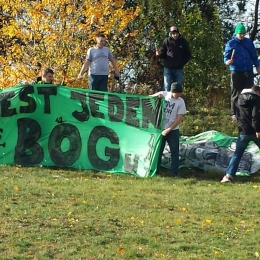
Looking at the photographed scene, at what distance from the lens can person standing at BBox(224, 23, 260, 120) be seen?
42.0 feet

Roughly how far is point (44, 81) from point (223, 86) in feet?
29.9

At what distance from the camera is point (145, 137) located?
11.5m

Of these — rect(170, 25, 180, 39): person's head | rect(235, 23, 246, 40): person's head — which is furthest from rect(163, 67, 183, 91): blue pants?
rect(235, 23, 246, 40): person's head

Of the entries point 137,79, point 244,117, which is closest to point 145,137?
point 244,117

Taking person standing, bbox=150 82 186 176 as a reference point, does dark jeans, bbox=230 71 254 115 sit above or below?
above

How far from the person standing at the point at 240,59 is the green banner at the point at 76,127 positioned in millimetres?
2240

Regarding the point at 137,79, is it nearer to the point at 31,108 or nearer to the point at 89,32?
the point at 89,32

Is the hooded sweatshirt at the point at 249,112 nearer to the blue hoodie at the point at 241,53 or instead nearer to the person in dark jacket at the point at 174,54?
the blue hoodie at the point at 241,53

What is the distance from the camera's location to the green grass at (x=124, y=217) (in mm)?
6855

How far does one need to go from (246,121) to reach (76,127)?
309cm

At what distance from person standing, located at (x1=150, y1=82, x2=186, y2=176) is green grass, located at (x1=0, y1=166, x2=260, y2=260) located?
1.40 feet

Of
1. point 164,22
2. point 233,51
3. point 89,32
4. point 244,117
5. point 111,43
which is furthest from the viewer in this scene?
point 164,22

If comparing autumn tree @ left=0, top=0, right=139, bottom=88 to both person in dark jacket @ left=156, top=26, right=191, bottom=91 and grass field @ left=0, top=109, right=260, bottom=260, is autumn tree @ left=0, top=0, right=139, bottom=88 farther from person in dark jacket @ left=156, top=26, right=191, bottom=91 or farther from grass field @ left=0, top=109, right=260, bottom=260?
grass field @ left=0, top=109, right=260, bottom=260

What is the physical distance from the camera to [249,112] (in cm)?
1089
